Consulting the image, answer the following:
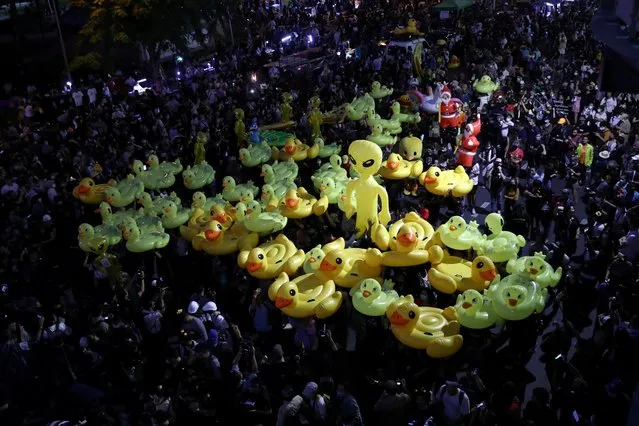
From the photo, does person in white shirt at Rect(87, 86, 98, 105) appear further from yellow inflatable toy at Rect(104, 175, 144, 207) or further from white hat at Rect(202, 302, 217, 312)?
white hat at Rect(202, 302, 217, 312)

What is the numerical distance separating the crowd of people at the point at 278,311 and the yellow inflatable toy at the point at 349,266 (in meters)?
0.50

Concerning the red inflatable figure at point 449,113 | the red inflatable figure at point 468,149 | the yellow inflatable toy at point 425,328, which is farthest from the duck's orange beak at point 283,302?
the red inflatable figure at point 449,113

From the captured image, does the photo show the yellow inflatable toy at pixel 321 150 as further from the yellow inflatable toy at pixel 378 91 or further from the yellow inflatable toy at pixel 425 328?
the yellow inflatable toy at pixel 425 328

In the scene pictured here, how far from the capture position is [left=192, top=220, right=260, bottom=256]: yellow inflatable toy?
442 inches

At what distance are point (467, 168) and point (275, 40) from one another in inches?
630

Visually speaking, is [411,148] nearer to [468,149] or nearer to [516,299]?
[468,149]

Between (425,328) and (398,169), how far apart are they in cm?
532

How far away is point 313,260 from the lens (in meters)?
10.2

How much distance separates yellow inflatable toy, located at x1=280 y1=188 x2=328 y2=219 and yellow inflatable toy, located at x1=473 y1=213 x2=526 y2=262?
3029mm

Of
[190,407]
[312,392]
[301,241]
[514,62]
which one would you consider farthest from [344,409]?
[514,62]

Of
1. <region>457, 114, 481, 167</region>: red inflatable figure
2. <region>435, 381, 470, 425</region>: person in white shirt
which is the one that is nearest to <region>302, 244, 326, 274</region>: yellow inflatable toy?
<region>435, 381, 470, 425</region>: person in white shirt

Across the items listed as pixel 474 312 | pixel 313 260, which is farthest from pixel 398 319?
pixel 313 260

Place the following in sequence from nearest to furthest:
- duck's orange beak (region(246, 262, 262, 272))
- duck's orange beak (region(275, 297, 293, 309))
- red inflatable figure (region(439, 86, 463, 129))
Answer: duck's orange beak (region(275, 297, 293, 309)), duck's orange beak (region(246, 262, 262, 272)), red inflatable figure (region(439, 86, 463, 129))

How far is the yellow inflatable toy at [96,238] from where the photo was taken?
11.3 m
